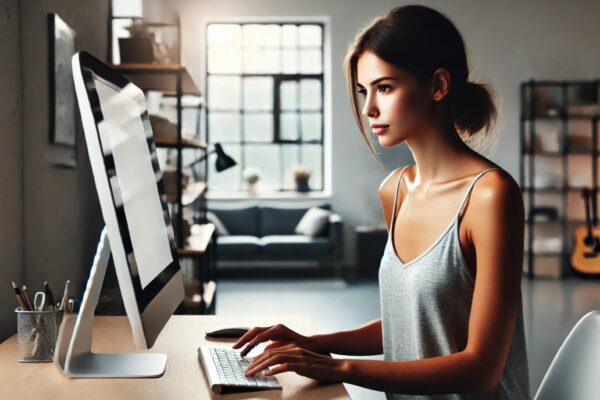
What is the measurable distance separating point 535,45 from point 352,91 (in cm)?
770

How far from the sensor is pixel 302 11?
27.7 ft

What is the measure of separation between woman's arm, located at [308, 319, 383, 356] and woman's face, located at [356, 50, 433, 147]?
0.41 metres

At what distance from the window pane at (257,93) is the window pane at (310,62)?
443 mm

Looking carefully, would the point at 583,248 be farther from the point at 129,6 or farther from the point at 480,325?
the point at 480,325

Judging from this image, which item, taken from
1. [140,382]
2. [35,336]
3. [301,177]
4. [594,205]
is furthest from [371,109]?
[594,205]

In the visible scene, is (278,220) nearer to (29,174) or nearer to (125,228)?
(29,174)

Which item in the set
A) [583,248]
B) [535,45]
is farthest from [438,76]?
[535,45]

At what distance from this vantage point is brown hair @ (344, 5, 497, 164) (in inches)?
47.1

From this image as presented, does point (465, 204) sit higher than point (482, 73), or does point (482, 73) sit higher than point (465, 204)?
point (482, 73)

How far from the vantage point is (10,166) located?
180cm

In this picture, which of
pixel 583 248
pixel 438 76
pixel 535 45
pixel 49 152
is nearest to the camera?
pixel 438 76

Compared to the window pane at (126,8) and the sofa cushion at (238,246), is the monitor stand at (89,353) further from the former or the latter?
the sofa cushion at (238,246)

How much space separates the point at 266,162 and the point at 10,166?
6972mm

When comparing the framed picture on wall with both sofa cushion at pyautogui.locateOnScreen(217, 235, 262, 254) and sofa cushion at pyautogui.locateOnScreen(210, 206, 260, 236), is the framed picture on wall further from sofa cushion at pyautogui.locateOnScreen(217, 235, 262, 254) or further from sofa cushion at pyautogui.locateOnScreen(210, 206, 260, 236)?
sofa cushion at pyautogui.locateOnScreen(210, 206, 260, 236)
